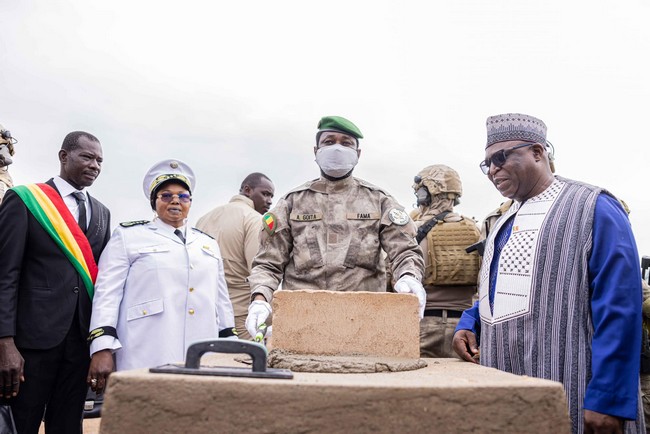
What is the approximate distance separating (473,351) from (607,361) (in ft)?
2.19

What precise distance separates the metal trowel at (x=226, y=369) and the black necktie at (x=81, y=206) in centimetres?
264

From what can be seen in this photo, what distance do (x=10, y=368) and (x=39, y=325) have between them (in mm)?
278

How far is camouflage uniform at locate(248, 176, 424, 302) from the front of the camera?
326cm

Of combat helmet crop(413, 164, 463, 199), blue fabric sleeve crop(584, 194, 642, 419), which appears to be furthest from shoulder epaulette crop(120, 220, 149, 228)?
combat helmet crop(413, 164, 463, 199)

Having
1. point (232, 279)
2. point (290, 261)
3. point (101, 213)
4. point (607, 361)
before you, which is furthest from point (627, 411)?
point (232, 279)

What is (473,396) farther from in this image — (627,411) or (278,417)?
(627,411)

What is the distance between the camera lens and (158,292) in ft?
11.5

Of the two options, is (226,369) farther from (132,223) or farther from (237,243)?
(237,243)

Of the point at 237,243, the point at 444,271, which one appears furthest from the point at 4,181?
the point at 444,271

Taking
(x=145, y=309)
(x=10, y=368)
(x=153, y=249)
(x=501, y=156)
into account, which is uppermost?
(x=501, y=156)

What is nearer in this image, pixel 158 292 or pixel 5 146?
pixel 158 292

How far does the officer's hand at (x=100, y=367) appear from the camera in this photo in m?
3.31

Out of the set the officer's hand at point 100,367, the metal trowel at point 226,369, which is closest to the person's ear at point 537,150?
the metal trowel at point 226,369

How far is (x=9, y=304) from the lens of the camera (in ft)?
11.4
